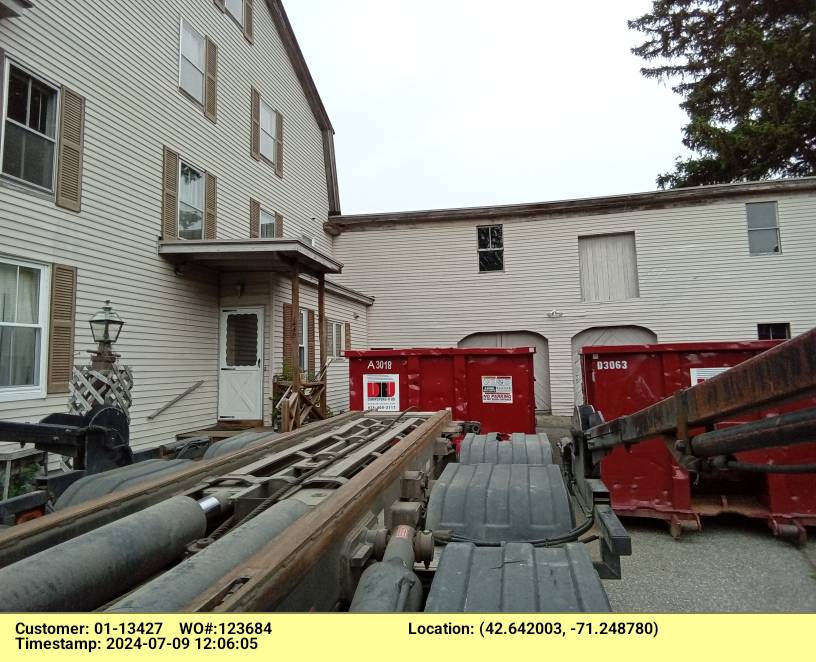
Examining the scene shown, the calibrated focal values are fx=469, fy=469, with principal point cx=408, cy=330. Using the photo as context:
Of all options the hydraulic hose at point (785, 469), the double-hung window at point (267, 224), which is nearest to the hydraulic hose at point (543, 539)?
the hydraulic hose at point (785, 469)

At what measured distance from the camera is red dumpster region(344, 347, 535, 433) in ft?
25.9

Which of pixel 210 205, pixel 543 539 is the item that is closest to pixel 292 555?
pixel 543 539

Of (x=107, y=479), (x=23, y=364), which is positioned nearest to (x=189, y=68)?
(x=23, y=364)

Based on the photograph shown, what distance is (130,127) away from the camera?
825 centimetres

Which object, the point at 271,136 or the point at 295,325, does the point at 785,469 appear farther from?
the point at 271,136

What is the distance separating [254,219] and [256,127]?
253 centimetres

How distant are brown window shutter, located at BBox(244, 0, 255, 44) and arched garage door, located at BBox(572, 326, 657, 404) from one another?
12.5 m

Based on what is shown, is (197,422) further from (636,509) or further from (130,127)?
(636,509)

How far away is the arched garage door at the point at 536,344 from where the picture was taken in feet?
48.3

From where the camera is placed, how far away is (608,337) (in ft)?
47.8

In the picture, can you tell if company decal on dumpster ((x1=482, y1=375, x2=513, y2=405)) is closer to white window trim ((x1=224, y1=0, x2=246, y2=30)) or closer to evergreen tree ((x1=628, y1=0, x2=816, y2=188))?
white window trim ((x1=224, y1=0, x2=246, y2=30))

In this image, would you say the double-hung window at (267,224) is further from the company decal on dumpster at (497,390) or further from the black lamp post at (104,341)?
the company decal on dumpster at (497,390)

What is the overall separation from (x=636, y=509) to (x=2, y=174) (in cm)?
886

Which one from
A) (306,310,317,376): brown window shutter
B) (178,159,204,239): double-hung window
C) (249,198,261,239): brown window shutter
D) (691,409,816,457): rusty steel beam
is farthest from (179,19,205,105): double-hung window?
(691,409,816,457): rusty steel beam
